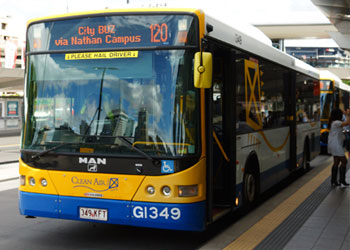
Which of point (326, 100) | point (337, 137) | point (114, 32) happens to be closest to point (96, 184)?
point (114, 32)

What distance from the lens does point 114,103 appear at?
233 inches

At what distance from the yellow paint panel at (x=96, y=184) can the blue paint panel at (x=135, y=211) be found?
7cm

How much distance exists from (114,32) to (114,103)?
0.87 metres

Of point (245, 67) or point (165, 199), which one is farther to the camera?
point (245, 67)

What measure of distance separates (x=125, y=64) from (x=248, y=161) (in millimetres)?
2933

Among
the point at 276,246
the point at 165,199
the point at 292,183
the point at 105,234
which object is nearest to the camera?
the point at 165,199

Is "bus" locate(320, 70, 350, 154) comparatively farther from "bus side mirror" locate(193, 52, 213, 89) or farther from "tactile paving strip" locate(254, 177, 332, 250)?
"bus side mirror" locate(193, 52, 213, 89)

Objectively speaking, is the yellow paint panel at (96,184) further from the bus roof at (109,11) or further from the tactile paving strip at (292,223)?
the bus roof at (109,11)

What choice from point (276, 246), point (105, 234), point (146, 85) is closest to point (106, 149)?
point (146, 85)

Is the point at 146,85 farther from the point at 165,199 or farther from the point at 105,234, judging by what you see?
the point at 105,234

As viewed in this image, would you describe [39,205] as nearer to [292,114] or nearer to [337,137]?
[337,137]

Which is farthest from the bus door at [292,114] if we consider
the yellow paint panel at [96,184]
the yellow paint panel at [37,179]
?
the yellow paint panel at [37,179]

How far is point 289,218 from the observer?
7754 mm

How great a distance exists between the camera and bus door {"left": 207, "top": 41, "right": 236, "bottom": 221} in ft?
22.4
